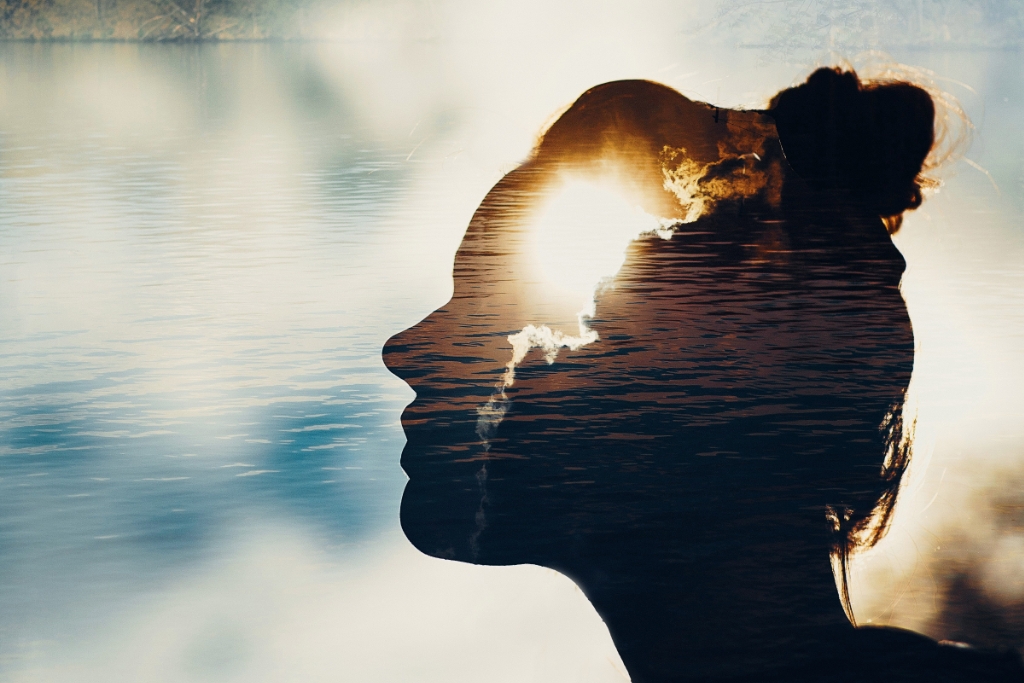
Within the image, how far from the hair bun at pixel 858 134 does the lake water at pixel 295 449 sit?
0.71 ft

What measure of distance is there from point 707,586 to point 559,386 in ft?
6.52

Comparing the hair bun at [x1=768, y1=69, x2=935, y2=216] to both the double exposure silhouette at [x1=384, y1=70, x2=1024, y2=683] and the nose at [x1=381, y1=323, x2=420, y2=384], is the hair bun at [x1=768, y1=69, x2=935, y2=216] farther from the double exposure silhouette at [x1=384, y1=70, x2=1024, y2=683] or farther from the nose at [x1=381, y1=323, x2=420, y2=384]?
the nose at [x1=381, y1=323, x2=420, y2=384]

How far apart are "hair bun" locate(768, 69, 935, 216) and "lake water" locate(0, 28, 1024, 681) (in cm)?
22

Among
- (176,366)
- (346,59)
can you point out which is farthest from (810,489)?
(346,59)

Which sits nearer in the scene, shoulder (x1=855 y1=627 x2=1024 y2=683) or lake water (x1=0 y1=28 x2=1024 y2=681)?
shoulder (x1=855 y1=627 x2=1024 y2=683)

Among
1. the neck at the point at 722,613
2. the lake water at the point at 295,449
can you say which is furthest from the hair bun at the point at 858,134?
the neck at the point at 722,613

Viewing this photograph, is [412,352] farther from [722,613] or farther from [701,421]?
[722,613]

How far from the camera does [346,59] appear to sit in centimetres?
5769

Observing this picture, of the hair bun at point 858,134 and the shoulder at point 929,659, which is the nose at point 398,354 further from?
the shoulder at point 929,659

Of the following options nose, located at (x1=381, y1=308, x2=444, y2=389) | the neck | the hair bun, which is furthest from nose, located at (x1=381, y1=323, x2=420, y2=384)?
the neck

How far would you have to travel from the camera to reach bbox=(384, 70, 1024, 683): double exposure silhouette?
3350mm

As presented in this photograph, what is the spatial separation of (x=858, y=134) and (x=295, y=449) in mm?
2521

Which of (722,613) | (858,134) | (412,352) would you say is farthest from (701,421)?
(412,352)

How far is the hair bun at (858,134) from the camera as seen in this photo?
4066 mm
